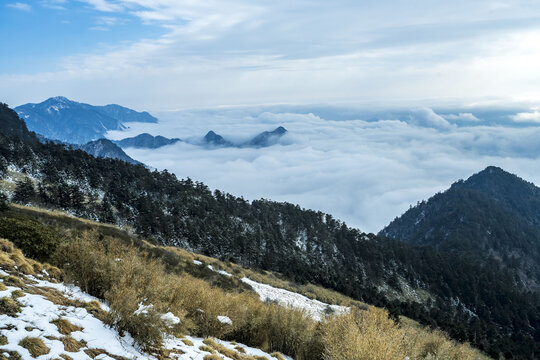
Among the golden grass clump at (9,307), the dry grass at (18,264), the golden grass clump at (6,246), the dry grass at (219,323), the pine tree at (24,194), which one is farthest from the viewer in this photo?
the pine tree at (24,194)

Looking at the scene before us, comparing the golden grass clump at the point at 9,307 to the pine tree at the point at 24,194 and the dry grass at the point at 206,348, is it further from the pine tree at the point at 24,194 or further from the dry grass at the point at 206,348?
the pine tree at the point at 24,194

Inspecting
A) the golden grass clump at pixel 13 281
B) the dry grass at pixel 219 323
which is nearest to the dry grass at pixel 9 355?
the dry grass at pixel 219 323

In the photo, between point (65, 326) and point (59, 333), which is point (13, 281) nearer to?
point (65, 326)

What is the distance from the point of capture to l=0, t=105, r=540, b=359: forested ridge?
7438 cm

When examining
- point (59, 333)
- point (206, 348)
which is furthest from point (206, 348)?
point (59, 333)

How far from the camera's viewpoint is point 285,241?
111688 mm

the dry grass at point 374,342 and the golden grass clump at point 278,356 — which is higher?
the dry grass at point 374,342

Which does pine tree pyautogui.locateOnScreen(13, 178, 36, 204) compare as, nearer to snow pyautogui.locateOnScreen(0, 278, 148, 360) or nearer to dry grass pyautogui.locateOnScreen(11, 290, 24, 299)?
dry grass pyautogui.locateOnScreen(11, 290, 24, 299)

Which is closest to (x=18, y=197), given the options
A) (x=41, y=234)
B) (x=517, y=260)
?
(x=41, y=234)

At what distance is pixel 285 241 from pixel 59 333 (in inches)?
4159

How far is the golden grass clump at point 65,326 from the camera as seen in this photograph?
317 inches

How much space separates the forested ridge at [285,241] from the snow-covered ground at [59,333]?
5182 centimetres

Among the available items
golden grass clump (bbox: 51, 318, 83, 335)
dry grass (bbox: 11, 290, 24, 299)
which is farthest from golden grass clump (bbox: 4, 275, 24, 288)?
golden grass clump (bbox: 51, 318, 83, 335)

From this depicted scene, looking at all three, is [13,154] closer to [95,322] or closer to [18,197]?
[18,197]
